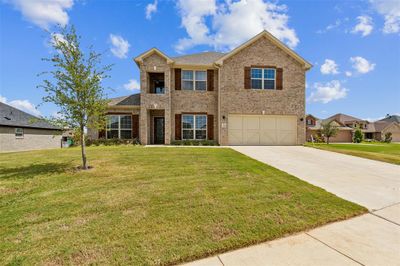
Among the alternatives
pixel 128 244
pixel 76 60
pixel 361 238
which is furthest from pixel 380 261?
pixel 76 60

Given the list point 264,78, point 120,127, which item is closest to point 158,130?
point 120,127

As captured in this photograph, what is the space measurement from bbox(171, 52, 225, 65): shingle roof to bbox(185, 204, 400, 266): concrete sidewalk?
1552cm

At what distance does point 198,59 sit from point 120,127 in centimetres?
900

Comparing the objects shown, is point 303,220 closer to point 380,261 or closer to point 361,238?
point 361,238

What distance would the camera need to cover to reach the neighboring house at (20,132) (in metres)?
21.0

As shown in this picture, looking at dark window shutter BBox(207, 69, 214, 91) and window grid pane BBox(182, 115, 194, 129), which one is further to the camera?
dark window shutter BBox(207, 69, 214, 91)

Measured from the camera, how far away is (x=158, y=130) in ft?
59.3

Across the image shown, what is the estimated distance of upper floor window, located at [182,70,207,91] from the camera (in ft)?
56.0

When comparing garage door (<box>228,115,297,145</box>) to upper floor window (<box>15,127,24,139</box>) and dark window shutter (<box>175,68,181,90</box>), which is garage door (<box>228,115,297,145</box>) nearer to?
dark window shutter (<box>175,68,181,90</box>)

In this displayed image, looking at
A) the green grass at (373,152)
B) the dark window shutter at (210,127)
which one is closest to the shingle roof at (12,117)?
the dark window shutter at (210,127)

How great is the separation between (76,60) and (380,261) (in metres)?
9.44

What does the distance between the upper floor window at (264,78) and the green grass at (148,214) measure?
450 inches

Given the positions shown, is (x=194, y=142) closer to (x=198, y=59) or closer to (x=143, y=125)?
(x=143, y=125)

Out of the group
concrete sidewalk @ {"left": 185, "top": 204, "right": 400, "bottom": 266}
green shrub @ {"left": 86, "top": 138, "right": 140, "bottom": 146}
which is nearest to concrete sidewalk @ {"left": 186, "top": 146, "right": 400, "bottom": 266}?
concrete sidewalk @ {"left": 185, "top": 204, "right": 400, "bottom": 266}
